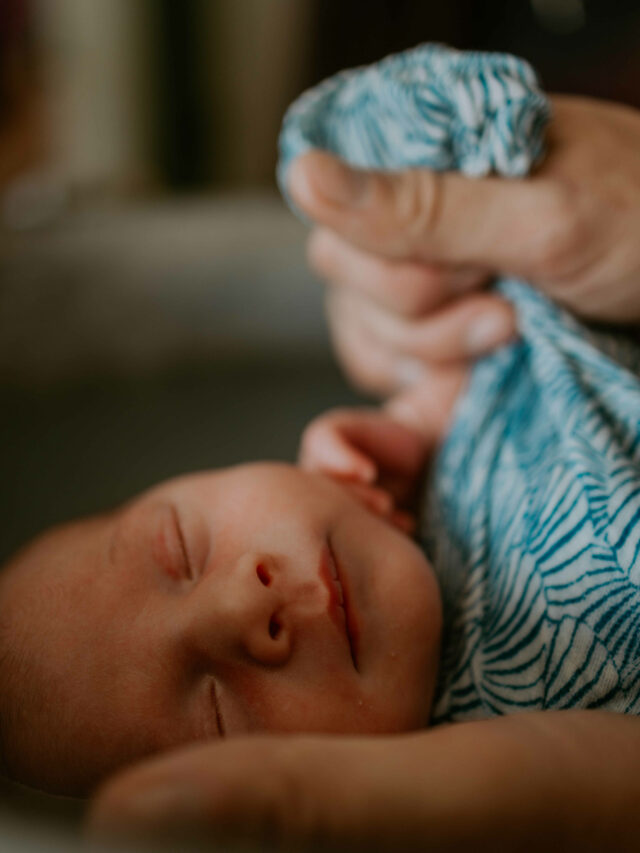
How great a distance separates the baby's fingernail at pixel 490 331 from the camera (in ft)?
2.64

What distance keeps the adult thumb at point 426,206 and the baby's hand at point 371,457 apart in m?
0.21

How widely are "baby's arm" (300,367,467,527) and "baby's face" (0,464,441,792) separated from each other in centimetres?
12

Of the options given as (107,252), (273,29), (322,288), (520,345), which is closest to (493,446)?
(520,345)

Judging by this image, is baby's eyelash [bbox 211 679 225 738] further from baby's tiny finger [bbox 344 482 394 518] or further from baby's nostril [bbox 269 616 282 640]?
baby's tiny finger [bbox 344 482 394 518]

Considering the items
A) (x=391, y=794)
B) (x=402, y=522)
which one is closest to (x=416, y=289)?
(x=402, y=522)

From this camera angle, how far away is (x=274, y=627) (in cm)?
56

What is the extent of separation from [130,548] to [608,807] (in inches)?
15.4

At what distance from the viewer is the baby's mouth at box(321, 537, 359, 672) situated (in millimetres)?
576

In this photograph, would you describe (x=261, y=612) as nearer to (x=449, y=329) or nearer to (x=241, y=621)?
(x=241, y=621)

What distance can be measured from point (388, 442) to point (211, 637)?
38 cm

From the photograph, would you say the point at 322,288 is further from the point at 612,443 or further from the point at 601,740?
the point at 601,740

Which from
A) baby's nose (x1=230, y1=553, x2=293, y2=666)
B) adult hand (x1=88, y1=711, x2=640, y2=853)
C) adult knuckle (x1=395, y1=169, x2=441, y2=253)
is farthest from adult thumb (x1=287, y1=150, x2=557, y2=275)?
adult hand (x1=88, y1=711, x2=640, y2=853)

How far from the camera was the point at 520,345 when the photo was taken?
825 mm

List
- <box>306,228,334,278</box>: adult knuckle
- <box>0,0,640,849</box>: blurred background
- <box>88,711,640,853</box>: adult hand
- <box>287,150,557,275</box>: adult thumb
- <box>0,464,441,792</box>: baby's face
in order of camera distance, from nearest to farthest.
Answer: <box>88,711,640,853</box>: adult hand, <box>0,464,441,792</box>: baby's face, <box>287,150,557,275</box>: adult thumb, <box>306,228,334,278</box>: adult knuckle, <box>0,0,640,849</box>: blurred background
